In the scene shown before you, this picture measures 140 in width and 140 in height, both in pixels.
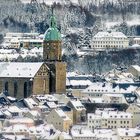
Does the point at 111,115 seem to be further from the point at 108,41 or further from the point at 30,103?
the point at 108,41

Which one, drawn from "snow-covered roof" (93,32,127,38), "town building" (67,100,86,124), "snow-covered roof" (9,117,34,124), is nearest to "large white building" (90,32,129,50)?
"snow-covered roof" (93,32,127,38)

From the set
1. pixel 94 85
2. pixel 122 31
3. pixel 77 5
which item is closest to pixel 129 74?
pixel 94 85

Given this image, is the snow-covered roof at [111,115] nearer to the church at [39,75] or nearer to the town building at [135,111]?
the town building at [135,111]

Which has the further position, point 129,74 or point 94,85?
point 129,74

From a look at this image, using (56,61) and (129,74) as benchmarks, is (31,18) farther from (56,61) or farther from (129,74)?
(56,61)

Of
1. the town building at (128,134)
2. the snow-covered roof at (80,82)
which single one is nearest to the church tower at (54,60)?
the snow-covered roof at (80,82)

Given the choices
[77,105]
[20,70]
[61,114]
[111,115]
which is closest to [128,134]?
[111,115]

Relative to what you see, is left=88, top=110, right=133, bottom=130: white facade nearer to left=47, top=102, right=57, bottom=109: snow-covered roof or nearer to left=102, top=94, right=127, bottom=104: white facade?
left=47, top=102, right=57, bottom=109: snow-covered roof
